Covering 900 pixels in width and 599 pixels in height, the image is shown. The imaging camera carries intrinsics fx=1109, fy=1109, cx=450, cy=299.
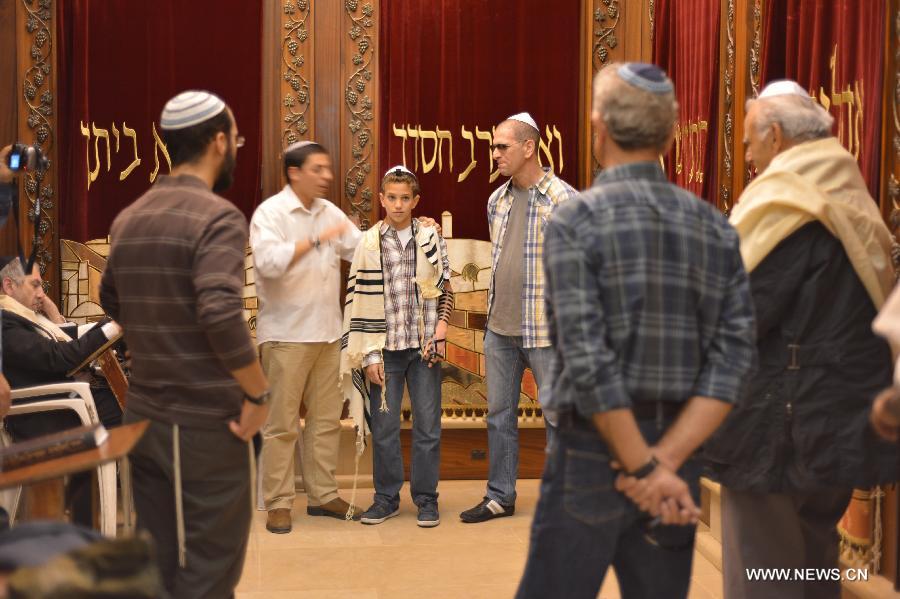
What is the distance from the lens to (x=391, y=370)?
4766 millimetres

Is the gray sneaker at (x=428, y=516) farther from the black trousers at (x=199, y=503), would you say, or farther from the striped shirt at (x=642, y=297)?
the striped shirt at (x=642, y=297)

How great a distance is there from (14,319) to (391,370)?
1.54 metres

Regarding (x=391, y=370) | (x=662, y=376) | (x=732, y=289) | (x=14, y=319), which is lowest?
(x=391, y=370)

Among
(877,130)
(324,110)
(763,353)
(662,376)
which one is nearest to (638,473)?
(662,376)

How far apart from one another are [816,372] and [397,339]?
226 cm

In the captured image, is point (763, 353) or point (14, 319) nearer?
point (763, 353)

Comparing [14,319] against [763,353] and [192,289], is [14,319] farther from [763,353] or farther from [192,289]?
[763,353]

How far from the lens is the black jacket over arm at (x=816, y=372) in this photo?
8.91 feet

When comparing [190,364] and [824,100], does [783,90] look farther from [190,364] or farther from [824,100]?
[190,364]

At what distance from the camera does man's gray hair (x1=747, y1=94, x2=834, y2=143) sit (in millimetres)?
2842

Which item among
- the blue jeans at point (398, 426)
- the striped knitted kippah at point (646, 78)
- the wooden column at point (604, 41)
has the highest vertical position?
the wooden column at point (604, 41)

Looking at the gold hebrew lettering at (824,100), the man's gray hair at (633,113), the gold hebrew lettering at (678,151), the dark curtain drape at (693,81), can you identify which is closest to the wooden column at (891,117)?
the gold hebrew lettering at (824,100)

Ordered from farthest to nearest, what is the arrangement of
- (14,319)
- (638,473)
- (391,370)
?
(391,370), (14,319), (638,473)

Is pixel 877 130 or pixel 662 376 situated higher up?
pixel 877 130
